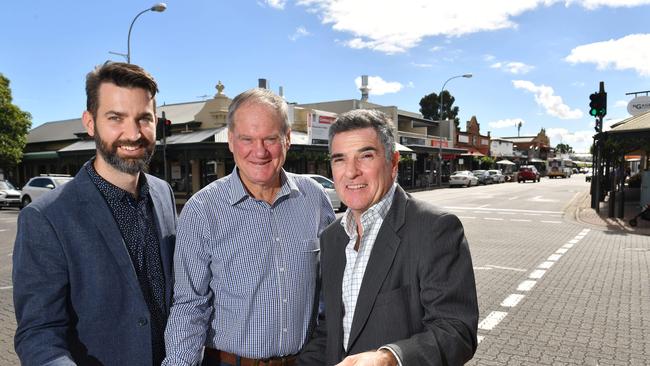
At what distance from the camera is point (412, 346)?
1.45 m

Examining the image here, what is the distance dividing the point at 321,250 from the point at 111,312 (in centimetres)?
92

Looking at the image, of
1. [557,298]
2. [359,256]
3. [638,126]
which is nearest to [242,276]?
[359,256]

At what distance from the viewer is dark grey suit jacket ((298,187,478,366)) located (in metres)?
1.47

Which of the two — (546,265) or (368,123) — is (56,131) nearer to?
(546,265)

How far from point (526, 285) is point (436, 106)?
7405cm

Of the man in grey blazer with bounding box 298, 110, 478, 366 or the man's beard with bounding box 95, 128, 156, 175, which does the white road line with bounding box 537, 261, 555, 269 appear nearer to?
the man in grey blazer with bounding box 298, 110, 478, 366

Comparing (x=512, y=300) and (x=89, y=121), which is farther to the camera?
(x=512, y=300)

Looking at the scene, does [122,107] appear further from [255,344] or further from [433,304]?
[433,304]

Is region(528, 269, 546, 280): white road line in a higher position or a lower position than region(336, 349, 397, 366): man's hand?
lower

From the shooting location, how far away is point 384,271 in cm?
164

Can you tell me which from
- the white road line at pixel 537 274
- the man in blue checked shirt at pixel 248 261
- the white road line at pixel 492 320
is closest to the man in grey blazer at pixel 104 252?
the man in blue checked shirt at pixel 248 261

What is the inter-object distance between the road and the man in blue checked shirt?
9.62ft

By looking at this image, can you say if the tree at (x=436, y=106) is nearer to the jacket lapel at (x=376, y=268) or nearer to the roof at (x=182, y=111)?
the roof at (x=182, y=111)

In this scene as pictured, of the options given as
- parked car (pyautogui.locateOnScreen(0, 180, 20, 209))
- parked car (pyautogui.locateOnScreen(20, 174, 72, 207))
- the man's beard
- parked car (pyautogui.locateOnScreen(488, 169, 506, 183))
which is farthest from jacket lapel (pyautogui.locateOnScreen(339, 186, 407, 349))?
parked car (pyautogui.locateOnScreen(488, 169, 506, 183))
